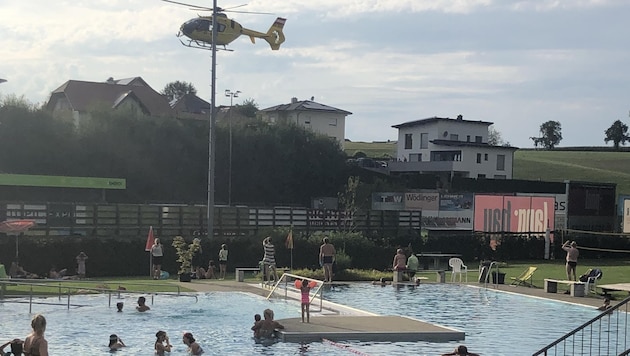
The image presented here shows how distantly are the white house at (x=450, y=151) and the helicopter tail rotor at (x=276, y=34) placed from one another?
30.2 metres

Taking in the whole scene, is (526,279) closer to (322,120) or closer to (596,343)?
(596,343)

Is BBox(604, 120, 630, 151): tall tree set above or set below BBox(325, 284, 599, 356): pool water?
above

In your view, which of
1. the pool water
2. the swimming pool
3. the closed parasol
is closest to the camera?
the swimming pool

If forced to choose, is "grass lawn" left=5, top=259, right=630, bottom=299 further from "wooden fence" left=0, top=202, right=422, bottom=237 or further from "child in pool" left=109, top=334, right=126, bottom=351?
"child in pool" left=109, top=334, right=126, bottom=351

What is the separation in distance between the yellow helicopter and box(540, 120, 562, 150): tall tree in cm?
13772

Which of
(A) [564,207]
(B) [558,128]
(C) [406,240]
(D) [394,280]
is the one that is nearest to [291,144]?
(A) [564,207]

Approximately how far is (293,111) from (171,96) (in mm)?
77409

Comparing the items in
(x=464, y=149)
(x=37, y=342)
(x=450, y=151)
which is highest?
(x=464, y=149)

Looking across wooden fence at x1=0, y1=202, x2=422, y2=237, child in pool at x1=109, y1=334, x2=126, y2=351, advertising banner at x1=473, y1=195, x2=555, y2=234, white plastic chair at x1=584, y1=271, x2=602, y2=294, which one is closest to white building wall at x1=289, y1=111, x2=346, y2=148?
advertising banner at x1=473, y1=195, x2=555, y2=234

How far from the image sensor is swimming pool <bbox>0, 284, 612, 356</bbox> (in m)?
19.1

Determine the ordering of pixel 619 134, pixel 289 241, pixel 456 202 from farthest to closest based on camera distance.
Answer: pixel 619 134 → pixel 456 202 → pixel 289 241

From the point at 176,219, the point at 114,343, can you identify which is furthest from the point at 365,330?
the point at 176,219

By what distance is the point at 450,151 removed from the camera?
91.4 metres

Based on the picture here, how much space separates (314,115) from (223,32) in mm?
58037
